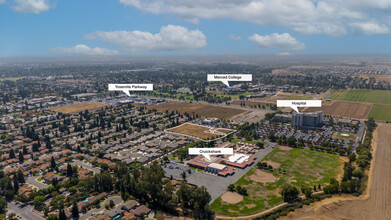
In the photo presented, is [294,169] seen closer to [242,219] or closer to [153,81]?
[242,219]

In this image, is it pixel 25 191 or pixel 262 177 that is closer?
pixel 25 191

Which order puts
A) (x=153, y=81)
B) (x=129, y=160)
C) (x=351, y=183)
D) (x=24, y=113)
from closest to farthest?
(x=351, y=183), (x=129, y=160), (x=24, y=113), (x=153, y=81)

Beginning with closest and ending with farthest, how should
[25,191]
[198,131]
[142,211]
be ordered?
[142,211], [25,191], [198,131]

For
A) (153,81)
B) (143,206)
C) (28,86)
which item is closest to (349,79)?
(153,81)

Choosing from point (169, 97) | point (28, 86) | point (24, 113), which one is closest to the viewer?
point (24, 113)

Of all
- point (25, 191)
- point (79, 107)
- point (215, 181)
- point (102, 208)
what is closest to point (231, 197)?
point (215, 181)

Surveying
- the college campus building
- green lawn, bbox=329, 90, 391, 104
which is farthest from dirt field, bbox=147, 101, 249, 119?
green lawn, bbox=329, 90, 391, 104

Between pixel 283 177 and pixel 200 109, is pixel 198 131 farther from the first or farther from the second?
pixel 283 177
